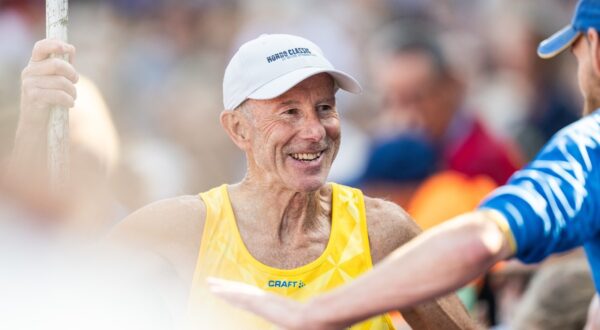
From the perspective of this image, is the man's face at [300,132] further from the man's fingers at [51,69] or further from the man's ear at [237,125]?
the man's fingers at [51,69]

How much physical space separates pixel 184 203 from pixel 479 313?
8.60 feet

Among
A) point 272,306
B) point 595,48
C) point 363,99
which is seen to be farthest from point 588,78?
point 363,99

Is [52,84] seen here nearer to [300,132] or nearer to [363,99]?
[300,132]

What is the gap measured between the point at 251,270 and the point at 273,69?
28.1 inches

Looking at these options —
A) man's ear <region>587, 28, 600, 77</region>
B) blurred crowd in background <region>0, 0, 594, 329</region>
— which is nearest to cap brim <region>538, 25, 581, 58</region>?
man's ear <region>587, 28, 600, 77</region>

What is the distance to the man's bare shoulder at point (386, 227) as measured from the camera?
423 cm

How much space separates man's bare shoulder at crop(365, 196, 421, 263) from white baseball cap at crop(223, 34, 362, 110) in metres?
0.45

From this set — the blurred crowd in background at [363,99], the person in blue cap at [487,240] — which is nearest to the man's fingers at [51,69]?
the blurred crowd in background at [363,99]

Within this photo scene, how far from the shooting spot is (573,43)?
345 cm

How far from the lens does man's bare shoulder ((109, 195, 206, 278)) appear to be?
13.6 ft

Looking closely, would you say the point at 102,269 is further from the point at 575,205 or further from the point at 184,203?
the point at 575,205

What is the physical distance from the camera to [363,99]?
9078mm

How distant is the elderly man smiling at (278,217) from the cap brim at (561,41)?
0.74 metres

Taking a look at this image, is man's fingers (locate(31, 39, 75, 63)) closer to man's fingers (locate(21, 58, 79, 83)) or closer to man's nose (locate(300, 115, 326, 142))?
man's fingers (locate(21, 58, 79, 83))
